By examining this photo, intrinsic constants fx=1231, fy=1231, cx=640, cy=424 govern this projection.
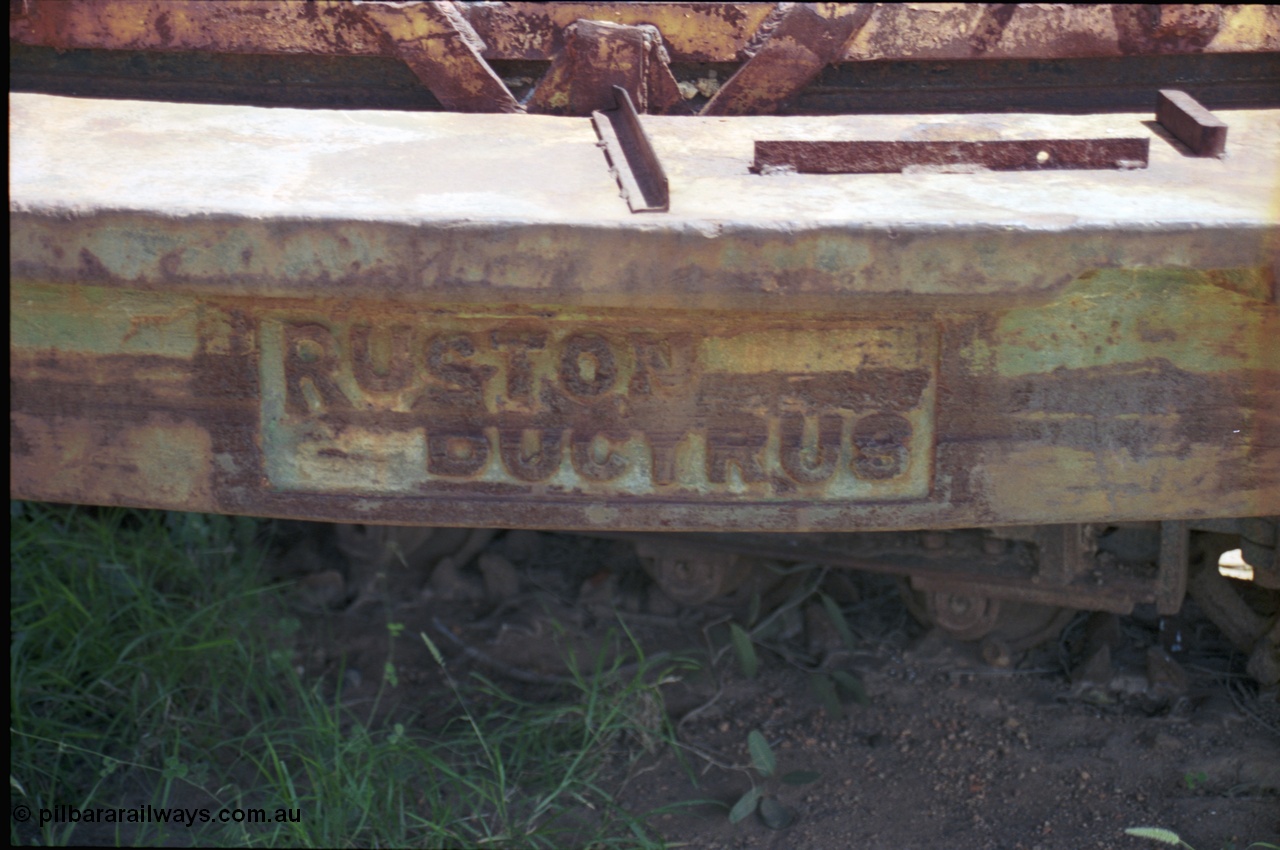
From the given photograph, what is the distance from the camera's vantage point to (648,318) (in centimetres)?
130

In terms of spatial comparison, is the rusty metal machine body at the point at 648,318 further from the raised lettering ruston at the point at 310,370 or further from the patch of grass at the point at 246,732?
the patch of grass at the point at 246,732

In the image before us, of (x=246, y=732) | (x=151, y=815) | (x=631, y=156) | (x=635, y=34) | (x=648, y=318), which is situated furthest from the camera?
(x=246, y=732)

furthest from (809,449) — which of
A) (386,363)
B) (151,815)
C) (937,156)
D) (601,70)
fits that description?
(151,815)

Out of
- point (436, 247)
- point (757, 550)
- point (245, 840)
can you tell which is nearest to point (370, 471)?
point (436, 247)

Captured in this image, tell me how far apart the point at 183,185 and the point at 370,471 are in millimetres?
367

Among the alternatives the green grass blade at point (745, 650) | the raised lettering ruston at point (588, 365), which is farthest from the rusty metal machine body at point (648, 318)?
the green grass blade at point (745, 650)

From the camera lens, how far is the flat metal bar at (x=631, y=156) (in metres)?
1.25

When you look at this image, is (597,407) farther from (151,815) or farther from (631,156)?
(151,815)

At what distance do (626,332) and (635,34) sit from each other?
49 centimetres

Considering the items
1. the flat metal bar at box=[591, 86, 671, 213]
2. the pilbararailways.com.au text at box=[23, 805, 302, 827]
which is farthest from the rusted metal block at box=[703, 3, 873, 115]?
the pilbararailways.com.au text at box=[23, 805, 302, 827]

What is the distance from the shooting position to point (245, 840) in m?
1.81

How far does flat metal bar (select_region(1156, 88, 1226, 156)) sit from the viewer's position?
4.60 feet

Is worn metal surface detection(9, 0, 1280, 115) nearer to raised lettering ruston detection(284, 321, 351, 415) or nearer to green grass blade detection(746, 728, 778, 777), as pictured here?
raised lettering ruston detection(284, 321, 351, 415)

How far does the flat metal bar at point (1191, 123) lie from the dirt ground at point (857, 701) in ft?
3.25
